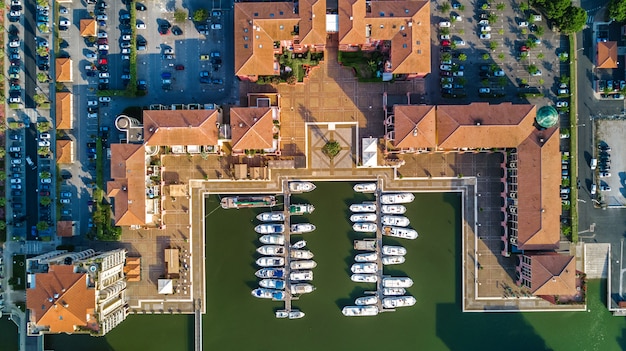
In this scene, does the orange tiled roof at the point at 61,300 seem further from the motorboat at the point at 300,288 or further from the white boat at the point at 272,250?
the motorboat at the point at 300,288

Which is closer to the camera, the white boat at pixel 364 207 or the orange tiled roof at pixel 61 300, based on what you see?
the orange tiled roof at pixel 61 300

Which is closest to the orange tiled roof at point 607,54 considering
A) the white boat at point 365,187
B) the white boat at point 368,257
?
the white boat at point 365,187

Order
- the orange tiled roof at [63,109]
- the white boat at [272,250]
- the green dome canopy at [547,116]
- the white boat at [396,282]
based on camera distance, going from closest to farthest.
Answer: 1. the green dome canopy at [547,116]
2. the orange tiled roof at [63,109]
3. the white boat at [396,282]
4. the white boat at [272,250]

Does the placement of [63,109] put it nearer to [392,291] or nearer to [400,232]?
[400,232]

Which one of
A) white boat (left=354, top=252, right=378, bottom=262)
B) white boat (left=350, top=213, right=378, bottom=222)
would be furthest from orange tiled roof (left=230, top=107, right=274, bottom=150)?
white boat (left=354, top=252, right=378, bottom=262)

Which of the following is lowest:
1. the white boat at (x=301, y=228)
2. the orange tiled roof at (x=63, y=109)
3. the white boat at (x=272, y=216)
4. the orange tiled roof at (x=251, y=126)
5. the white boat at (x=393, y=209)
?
the white boat at (x=301, y=228)

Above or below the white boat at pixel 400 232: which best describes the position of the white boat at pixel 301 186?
above

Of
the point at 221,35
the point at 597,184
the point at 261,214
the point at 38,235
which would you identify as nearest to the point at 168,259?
the point at 261,214
